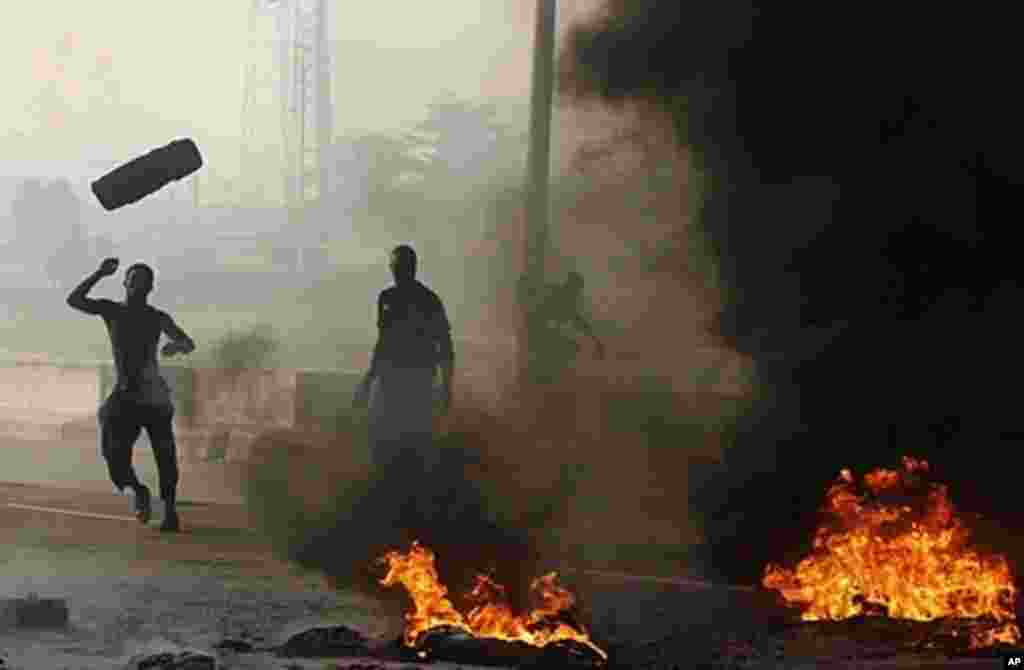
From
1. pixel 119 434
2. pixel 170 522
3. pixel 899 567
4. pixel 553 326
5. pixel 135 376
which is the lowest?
pixel 170 522

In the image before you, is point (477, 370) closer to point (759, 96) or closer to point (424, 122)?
point (759, 96)

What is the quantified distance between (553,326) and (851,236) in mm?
3447

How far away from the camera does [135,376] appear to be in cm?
1084

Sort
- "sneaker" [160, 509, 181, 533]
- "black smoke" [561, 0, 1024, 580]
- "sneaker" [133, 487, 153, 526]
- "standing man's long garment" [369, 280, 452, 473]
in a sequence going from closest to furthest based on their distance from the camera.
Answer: "black smoke" [561, 0, 1024, 580] < "standing man's long garment" [369, 280, 452, 473] < "sneaker" [160, 509, 181, 533] < "sneaker" [133, 487, 153, 526]

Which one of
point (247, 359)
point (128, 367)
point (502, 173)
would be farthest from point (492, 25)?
point (128, 367)

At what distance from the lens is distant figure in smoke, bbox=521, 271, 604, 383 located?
13.2 m

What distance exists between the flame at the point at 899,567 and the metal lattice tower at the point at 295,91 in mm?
19254

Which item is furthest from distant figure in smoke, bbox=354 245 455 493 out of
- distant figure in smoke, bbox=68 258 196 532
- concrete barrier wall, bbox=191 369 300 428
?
concrete barrier wall, bbox=191 369 300 428

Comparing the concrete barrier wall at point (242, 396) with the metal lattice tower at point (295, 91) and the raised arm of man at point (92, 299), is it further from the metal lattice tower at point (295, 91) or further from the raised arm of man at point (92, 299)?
the metal lattice tower at point (295, 91)

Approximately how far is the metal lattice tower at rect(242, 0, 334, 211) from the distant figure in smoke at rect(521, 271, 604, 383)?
14156 millimetres

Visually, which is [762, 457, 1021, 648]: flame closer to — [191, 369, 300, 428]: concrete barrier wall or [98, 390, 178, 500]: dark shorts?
[98, 390, 178, 500]: dark shorts

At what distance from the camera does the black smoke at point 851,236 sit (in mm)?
9812

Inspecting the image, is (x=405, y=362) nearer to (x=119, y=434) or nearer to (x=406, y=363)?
(x=406, y=363)

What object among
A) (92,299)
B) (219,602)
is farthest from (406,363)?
(219,602)
